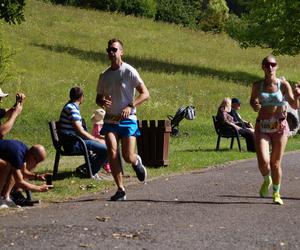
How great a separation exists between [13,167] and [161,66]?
3343 cm

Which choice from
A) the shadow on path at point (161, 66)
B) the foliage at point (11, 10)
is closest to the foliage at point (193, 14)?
the shadow on path at point (161, 66)

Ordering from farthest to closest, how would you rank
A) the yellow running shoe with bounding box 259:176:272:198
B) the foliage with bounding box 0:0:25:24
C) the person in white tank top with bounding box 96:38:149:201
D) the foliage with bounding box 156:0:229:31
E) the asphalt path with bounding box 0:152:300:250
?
the foliage with bounding box 156:0:229:31, the foliage with bounding box 0:0:25:24, the yellow running shoe with bounding box 259:176:272:198, the person in white tank top with bounding box 96:38:149:201, the asphalt path with bounding box 0:152:300:250

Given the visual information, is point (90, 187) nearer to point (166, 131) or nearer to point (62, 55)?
point (166, 131)

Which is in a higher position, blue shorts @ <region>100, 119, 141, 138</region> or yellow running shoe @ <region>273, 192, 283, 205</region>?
blue shorts @ <region>100, 119, 141, 138</region>

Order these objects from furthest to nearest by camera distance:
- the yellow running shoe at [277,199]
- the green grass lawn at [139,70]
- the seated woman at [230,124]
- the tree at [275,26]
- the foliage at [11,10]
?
the tree at [275,26]
the foliage at [11,10]
the green grass lawn at [139,70]
the seated woman at [230,124]
the yellow running shoe at [277,199]

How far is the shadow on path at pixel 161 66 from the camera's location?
41516mm

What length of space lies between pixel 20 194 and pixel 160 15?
68.0 metres

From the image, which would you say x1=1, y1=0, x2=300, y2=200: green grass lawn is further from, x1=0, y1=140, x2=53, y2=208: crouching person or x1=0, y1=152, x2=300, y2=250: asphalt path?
x1=0, y1=152, x2=300, y2=250: asphalt path

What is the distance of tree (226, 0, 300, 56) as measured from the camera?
4012cm

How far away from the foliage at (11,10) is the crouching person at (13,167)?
1129 cm

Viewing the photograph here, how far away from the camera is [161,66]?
42.6 metres

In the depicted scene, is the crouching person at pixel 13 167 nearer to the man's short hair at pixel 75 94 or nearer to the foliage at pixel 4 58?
the man's short hair at pixel 75 94

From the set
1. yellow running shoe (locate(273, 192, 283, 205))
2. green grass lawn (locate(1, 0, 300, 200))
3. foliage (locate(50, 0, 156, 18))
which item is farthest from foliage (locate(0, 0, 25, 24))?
foliage (locate(50, 0, 156, 18))

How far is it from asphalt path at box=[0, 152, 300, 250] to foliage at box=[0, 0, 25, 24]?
986 centimetres
